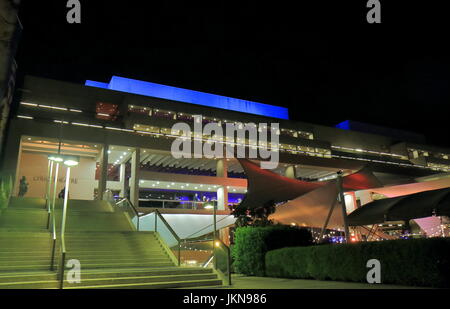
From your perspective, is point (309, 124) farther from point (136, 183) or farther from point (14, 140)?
point (14, 140)

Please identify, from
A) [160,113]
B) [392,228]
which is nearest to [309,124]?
[392,228]

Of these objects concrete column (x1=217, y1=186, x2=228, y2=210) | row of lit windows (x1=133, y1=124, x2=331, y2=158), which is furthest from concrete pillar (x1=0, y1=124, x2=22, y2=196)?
concrete column (x1=217, y1=186, x2=228, y2=210)

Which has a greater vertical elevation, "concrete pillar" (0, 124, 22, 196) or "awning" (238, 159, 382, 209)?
"concrete pillar" (0, 124, 22, 196)

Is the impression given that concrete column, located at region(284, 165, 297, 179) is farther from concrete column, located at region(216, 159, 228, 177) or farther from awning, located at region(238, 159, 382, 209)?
awning, located at region(238, 159, 382, 209)

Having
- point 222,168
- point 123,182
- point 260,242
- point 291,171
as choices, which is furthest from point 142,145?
point 260,242

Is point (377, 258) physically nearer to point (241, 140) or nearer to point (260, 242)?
point (260, 242)

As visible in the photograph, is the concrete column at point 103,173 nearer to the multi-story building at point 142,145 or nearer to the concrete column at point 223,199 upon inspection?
the multi-story building at point 142,145

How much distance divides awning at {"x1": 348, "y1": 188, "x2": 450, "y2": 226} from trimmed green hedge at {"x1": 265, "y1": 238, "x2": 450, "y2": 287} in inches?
114

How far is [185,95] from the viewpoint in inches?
1348

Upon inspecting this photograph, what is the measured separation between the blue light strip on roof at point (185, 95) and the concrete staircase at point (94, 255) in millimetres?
19823

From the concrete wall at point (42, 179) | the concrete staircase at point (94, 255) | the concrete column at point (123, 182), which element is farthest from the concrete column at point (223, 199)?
the concrete staircase at point (94, 255)

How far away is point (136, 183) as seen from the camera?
74.5 ft

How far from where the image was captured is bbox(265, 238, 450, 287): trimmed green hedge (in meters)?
7.23

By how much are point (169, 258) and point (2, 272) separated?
421cm
